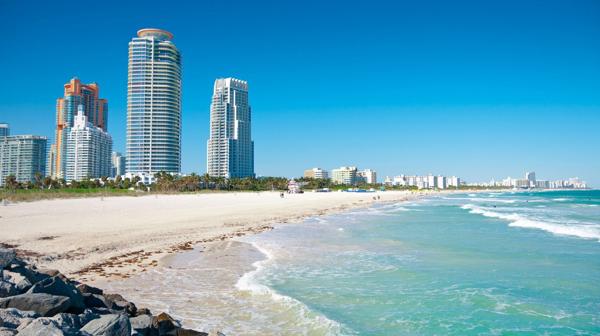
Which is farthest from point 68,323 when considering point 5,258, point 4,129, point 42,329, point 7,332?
point 4,129

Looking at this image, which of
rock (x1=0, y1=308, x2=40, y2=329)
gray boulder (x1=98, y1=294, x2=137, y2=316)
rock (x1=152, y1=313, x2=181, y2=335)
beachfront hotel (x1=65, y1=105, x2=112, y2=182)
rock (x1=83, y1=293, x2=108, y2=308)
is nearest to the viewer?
rock (x1=0, y1=308, x2=40, y2=329)

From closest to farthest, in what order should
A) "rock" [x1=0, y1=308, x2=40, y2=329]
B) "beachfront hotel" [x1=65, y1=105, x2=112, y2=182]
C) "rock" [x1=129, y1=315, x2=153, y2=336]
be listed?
"rock" [x1=0, y1=308, x2=40, y2=329] < "rock" [x1=129, y1=315, x2=153, y2=336] < "beachfront hotel" [x1=65, y1=105, x2=112, y2=182]

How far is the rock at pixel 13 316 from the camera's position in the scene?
4668 mm

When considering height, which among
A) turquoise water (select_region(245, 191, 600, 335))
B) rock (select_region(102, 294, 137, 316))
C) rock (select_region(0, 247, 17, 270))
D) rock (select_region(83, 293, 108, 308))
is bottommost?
turquoise water (select_region(245, 191, 600, 335))

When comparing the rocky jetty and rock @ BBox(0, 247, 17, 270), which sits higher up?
rock @ BBox(0, 247, 17, 270)

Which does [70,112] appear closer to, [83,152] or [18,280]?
[83,152]

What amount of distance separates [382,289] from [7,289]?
7.89m

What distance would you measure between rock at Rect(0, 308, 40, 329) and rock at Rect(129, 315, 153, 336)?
1.24m

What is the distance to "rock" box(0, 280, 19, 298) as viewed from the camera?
5887 millimetres

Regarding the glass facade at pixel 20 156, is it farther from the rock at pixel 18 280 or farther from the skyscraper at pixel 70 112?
the rock at pixel 18 280

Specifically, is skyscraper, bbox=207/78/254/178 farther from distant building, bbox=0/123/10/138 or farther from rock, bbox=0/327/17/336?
rock, bbox=0/327/17/336

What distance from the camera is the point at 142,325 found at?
18.3ft

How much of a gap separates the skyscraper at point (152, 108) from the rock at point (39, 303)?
122 m

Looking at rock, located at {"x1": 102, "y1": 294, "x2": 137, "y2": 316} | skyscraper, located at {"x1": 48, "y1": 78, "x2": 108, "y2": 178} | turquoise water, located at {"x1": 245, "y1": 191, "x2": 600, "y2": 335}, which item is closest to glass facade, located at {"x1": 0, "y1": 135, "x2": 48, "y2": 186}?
skyscraper, located at {"x1": 48, "y1": 78, "x2": 108, "y2": 178}
